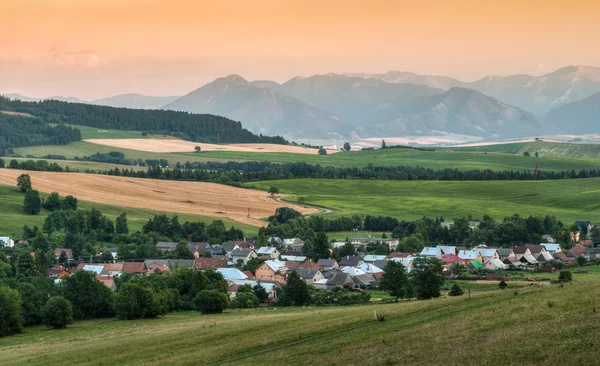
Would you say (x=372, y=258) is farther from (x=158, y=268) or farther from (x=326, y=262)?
(x=158, y=268)

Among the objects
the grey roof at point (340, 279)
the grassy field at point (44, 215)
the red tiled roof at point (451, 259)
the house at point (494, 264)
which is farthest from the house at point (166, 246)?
the house at point (494, 264)

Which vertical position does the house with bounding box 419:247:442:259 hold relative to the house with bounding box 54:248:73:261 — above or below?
above

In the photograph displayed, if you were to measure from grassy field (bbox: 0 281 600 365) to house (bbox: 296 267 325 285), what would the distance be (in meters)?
41.3

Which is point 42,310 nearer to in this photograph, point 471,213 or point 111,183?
point 471,213

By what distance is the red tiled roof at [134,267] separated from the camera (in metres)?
97.2

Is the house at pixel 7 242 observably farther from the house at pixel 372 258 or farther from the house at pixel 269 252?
the house at pixel 372 258

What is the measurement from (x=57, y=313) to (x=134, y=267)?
114 ft

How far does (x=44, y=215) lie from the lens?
435 feet

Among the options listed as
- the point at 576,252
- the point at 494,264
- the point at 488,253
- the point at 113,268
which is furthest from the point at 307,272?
the point at 576,252

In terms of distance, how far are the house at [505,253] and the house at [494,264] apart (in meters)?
2.88

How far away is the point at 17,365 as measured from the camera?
42281 mm

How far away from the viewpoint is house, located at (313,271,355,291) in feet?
292

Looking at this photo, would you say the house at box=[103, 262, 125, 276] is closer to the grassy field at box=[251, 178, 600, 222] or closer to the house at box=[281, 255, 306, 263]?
the house at box=[281, 255, 306, 263]

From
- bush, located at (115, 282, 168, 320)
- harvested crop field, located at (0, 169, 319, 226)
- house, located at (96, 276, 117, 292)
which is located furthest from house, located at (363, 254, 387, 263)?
bush, located at (115, 282, 168, 320)
